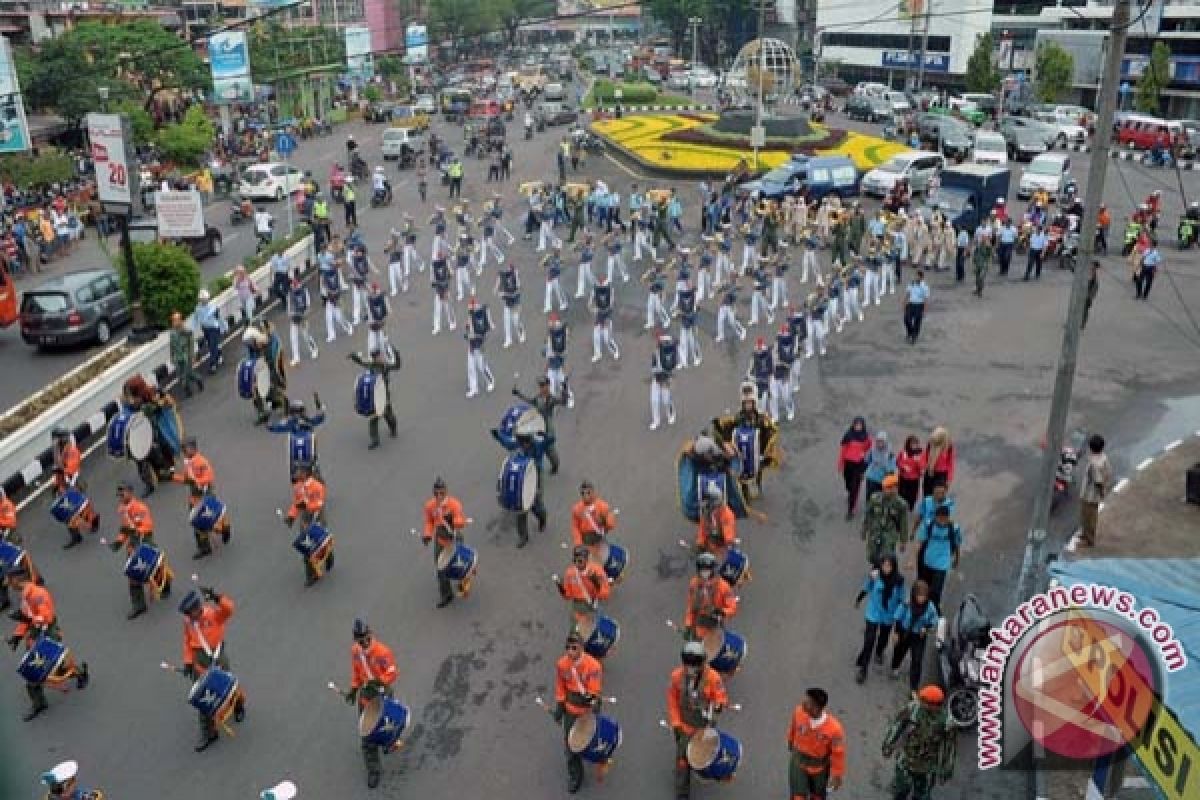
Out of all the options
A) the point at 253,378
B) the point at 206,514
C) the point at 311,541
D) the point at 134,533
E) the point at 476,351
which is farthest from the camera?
the point at 476,351

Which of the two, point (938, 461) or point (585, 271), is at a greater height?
point (938, 461)

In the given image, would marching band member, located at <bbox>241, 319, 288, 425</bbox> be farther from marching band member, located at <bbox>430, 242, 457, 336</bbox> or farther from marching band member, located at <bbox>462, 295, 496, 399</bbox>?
marching band member, located at <bbox>430, 242, 457, 336</bbox>

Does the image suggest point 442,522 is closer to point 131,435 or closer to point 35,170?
point 131,435

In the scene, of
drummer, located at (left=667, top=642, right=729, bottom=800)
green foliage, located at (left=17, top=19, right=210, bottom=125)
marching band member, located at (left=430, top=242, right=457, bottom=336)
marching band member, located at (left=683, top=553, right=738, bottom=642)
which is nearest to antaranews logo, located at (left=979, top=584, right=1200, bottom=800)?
drummer, located at (left=667, top=642, right=729, bottom=800)

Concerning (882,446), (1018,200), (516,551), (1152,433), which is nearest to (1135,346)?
(1152,433)

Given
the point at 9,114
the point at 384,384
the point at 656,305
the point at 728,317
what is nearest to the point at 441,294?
the point at 656,305

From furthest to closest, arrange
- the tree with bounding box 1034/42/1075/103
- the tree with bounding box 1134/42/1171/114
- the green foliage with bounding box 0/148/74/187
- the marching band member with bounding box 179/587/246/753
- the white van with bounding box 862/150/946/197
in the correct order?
the tree with bounding box 1034/42/1075/103 < the tree with bounding box 1134/42/1171/114 < the white van with bounding box 862/150/946/197 < the green foliage with bounding box 0/148/74/187 < the marching band member with bounding box 179/587/246/753

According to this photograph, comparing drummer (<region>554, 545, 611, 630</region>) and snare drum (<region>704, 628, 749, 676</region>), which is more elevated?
drummer (<region>554, 545, 611, 630</region>)

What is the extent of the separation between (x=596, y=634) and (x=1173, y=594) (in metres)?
4.59

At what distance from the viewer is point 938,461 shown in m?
12.4

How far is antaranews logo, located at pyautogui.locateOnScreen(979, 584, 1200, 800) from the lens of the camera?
6.03 metres

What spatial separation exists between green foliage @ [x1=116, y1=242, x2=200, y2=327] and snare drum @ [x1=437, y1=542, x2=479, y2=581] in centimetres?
1099

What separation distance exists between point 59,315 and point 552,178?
75.4ft

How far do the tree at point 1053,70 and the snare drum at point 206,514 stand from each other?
184 ft
